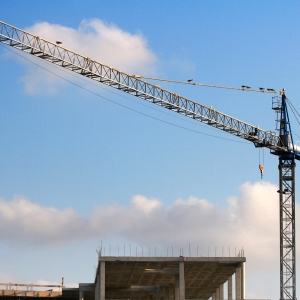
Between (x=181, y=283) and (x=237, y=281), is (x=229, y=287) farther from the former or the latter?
(x=181, y=283)

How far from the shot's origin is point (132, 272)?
107375 millimetres

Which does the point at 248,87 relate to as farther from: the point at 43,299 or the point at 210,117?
the point at 43,299

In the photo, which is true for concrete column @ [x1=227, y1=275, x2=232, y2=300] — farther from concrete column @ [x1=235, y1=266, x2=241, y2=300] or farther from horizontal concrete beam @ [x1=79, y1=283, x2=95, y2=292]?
horizontal concrete beam @ [x1=79, y1=283, x2=95, y2=292]

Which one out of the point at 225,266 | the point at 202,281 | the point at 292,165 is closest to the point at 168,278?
the point at 202,281

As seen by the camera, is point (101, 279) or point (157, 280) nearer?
point (101, 279)

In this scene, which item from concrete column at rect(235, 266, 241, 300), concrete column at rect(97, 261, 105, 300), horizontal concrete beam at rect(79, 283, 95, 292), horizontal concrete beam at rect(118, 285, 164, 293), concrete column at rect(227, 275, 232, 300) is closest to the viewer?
concrete column at rect(97, 261, 105, 300)

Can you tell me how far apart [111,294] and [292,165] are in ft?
121

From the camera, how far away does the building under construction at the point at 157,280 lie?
99625 millimetres

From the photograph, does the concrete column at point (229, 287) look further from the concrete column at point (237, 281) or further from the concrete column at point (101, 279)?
the concrete column at point (101, 279)

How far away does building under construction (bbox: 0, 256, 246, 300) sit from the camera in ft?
327

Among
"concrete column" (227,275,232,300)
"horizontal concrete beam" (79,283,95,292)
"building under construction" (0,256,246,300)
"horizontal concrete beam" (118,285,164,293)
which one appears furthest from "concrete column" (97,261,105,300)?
"horizontal concrete beam" (118,285,164,293)

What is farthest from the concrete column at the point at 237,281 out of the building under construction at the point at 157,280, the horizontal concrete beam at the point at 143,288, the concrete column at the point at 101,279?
the horizontal concrete beam at the point at 143,288

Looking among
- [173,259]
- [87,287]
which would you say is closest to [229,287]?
[173,259]

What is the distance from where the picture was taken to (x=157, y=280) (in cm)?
11681
